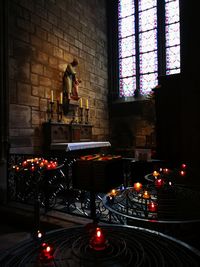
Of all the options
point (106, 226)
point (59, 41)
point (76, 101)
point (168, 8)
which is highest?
point (168, 8)

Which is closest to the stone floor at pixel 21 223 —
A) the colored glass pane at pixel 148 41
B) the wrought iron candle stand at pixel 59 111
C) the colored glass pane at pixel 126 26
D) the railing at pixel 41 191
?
the railing at pixel 41 191

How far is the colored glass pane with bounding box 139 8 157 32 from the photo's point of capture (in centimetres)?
838

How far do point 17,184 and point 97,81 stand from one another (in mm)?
5032

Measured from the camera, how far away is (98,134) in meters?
7.96

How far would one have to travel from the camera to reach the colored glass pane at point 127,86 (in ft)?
28.5

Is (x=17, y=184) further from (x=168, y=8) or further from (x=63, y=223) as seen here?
(x=168, y=8)

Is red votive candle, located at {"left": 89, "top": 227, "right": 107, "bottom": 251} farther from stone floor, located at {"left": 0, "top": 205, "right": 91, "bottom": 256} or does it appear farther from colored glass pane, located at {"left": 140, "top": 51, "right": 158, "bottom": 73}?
colored glass pane, located at {"left": 140, "top": 51, "right": 158, "bottom": 73}

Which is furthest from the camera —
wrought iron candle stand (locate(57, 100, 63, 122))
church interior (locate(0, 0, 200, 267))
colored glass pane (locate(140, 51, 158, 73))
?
colored glass pane (locate(140, 51, 158, 73))

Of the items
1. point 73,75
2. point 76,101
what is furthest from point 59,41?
point 76,101

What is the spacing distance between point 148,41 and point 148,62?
724mm

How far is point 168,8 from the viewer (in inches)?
321

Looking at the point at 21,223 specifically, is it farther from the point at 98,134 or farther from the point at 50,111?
the point at 98,134

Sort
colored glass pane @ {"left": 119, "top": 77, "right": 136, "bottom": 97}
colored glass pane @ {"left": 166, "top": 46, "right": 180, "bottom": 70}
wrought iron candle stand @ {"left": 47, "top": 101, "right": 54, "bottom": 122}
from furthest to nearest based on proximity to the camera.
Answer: colored glass pane @ {"left": 119, "top": 77, "right": 136, "bottom": 97} → colored glass pane @ {"left": 166, "top": 46, "right": 180, "bottom": 70} → wrought iron candle stand @ {"left": 47, "top": 101, "right": 54, "bottom": 122}

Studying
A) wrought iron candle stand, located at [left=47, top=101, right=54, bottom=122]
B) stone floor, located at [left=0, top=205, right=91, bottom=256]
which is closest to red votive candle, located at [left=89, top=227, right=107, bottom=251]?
stone floor, located at [left=0, top=205, right=91, bottom=256]
